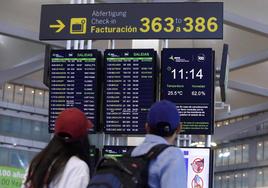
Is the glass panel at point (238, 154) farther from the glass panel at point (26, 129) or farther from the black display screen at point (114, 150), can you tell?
the black display screen at point (114, 150)

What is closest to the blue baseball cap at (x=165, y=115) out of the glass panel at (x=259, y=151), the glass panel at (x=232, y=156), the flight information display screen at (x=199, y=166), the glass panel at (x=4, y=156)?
the flight information display screen at (x=199, y=166)

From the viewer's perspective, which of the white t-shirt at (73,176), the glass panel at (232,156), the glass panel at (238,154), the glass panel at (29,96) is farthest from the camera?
the glass panel at (232,156)

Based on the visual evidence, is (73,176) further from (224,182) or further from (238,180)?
(224,182)

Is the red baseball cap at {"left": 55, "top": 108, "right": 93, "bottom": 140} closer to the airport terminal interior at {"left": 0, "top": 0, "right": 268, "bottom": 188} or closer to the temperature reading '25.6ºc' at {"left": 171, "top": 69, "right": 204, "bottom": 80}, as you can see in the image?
the airport terminal interior at {"left": 0, "top": 0, "right": 268, "bottom": 188}

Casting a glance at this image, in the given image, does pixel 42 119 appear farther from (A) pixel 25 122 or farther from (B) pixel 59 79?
(B) pixel 59 79

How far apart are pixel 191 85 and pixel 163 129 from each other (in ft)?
14.9

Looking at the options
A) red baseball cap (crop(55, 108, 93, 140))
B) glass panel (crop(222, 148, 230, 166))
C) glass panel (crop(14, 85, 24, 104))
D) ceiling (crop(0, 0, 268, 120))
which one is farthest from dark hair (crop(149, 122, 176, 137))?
glass panel (crop(222, 148, 230, 166))

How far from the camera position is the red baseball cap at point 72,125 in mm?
3418

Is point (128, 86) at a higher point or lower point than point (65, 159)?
higher

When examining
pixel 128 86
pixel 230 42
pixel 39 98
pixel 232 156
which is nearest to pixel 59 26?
pixel 128 86

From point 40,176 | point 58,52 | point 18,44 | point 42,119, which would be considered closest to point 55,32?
point 58,52

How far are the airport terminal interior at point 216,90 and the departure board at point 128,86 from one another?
33 centimetres

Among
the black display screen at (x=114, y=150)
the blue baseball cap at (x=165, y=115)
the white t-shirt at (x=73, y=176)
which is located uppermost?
the blue baseball cap at (x=165, y=115)

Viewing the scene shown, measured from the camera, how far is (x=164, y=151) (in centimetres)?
313
